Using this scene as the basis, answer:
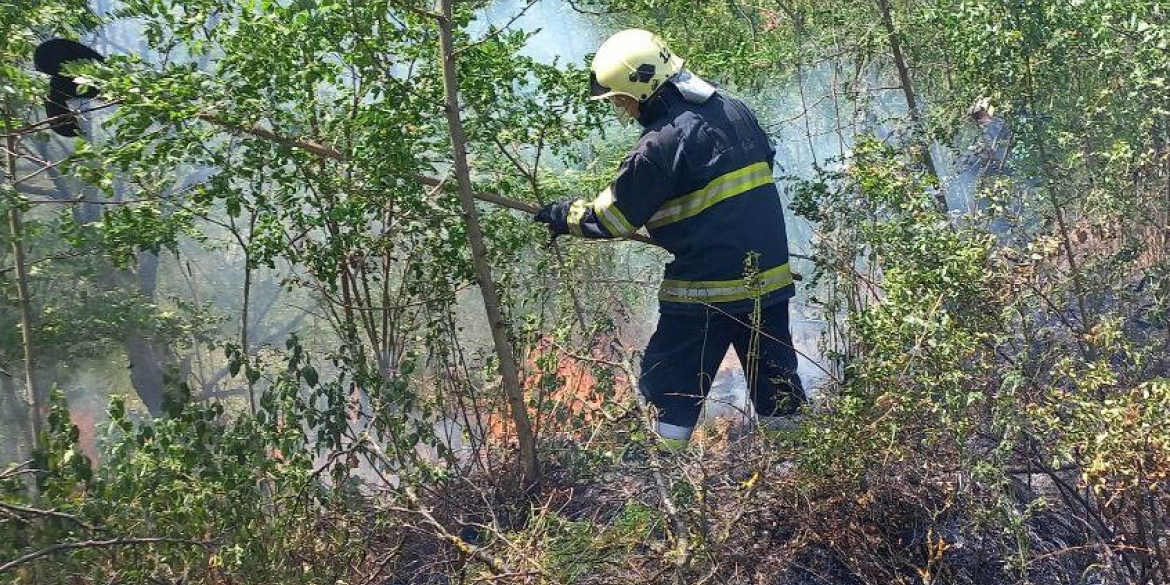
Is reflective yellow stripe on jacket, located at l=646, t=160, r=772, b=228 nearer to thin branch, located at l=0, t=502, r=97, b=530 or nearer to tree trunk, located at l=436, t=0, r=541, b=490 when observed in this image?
tree trunk, located at l=436, t=0, r=541, b=490

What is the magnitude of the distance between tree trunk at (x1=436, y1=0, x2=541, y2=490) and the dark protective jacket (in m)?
0.36

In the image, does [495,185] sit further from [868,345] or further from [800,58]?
[800,58]

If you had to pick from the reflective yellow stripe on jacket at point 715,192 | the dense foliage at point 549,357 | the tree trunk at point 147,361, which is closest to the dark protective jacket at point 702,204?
the reflective yellow stripe on jacket at point 715,192

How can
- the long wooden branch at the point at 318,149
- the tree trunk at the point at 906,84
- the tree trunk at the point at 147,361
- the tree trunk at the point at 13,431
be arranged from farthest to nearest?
the tree trunk at the point at 147,361
the tree trunk at the point at 13,431
the tree trunk at the point at 906,84
the long wooden branch at the point at 318,149

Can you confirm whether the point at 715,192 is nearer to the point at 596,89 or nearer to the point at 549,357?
the point at 596,89

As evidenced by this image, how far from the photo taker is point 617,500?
4.57 m

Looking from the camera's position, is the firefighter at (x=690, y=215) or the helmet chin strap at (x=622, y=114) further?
the helmet chin strap at (x=622, y=114)

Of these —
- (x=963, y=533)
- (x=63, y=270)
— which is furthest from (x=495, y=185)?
(x=63, y=270)

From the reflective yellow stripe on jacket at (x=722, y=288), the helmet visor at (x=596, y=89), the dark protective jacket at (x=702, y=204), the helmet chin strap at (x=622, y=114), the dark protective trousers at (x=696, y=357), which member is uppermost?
the helmet visor at (x=596, y=89)

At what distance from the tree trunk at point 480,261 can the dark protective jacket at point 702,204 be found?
36cm

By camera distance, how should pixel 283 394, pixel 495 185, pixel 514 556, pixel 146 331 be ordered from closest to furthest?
pixel 514 556 < pixel 283 394 < pixel 495 185 < pixel 146 331

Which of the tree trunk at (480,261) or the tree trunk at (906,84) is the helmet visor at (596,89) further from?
the tree trunk at (906,84)

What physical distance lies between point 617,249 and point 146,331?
3.36 m

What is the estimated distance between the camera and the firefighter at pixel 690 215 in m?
4.04
